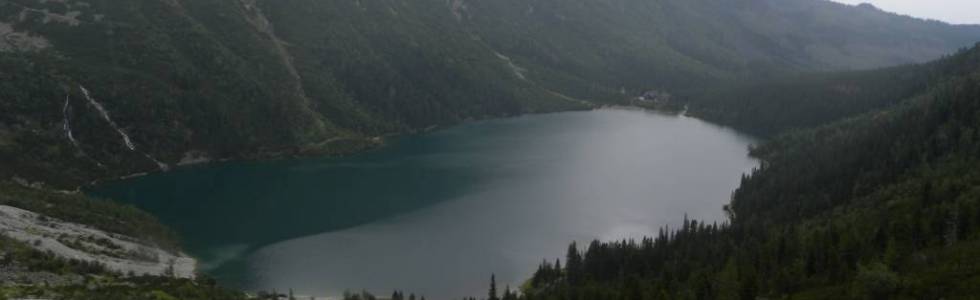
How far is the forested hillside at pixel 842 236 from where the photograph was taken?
61719mm

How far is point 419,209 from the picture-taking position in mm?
127312

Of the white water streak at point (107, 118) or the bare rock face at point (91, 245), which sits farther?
the white water streak at point (107, 118)

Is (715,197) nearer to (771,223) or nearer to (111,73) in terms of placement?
(771,223)

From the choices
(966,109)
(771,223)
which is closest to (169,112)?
(771,223)

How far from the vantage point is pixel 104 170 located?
452ft

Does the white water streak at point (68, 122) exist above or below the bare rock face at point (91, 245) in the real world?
above

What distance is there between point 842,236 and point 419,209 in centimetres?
7137

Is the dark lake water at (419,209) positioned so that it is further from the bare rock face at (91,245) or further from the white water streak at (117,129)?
the bare rock face at (91,245)

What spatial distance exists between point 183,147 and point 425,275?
A: 86.7 metres

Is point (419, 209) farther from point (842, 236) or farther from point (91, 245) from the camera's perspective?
point (842, 236)

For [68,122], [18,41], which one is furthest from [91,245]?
[18,41]

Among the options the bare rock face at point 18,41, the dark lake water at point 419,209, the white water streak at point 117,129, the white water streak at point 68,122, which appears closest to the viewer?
the dark lake water at point 419,209

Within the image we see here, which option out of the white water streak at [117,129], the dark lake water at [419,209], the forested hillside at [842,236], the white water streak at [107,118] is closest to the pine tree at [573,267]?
the forested hillside at [842,236]

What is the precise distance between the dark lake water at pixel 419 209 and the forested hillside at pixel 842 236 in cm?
1148
